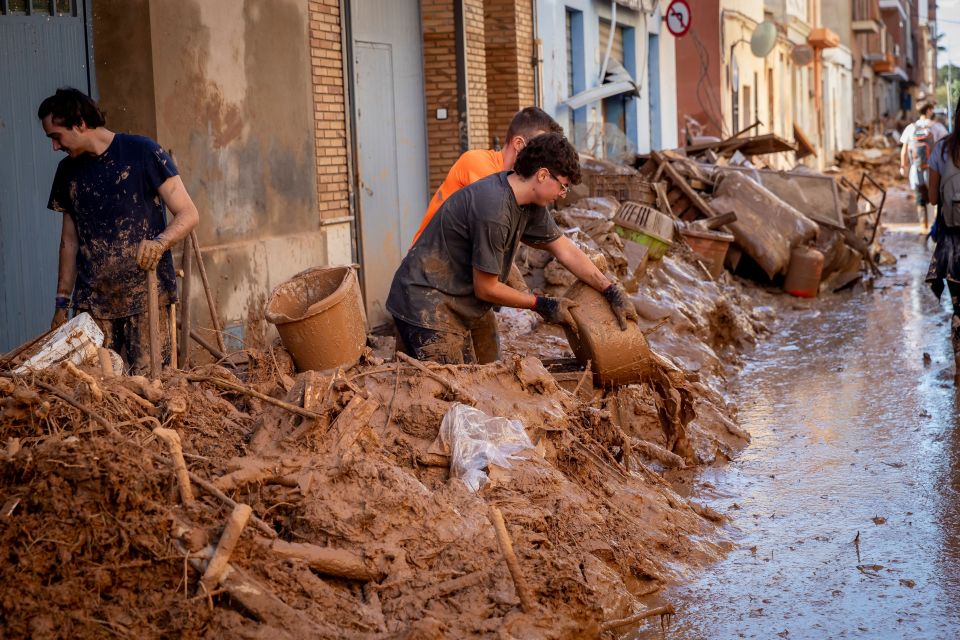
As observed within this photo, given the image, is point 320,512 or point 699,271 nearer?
point 320,512

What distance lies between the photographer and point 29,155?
7266mm

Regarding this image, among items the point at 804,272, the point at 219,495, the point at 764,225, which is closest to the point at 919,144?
the point at 804,272

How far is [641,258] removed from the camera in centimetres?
1075

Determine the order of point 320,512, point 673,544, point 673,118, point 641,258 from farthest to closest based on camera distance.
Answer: point 673,118, point 641,258, point 673,544, point 320,512

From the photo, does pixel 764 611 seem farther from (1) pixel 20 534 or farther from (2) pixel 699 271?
(2) pixel 699 271

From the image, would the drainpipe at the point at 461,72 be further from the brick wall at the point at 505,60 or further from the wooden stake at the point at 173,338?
the wooden stake at the point at 173,338

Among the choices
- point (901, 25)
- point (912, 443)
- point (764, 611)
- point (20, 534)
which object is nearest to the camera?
point (20, 534)

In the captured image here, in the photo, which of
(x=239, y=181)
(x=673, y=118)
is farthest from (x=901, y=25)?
(x=239, y=181)

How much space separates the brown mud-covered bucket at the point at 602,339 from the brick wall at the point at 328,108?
4.68m

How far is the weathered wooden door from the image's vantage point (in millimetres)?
11156

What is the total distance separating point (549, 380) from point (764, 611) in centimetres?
155

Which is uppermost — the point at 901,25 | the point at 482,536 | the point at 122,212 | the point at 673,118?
the point at 901,25

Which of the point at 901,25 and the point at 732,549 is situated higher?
the point at 901,25

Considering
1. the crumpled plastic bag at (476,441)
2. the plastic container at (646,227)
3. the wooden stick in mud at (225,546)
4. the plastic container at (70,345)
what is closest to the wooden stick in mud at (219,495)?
the wooden stick in mud at (225,546)
